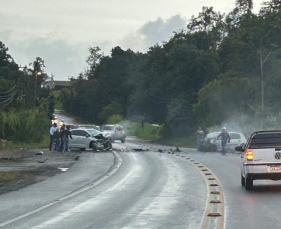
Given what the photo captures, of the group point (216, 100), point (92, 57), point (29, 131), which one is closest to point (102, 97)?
point (92, 57)

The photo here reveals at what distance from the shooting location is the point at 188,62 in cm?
8275

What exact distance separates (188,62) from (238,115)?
815 inches

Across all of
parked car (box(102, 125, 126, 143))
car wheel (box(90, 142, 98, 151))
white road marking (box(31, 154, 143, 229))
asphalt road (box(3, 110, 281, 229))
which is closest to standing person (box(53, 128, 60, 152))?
car wheel (box(90, 142, 98, 151))

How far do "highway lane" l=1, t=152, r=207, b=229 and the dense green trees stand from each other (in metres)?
36.9

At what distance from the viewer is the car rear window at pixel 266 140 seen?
1850 cm

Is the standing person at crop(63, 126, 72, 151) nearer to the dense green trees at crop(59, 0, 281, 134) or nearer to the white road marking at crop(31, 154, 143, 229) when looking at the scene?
the white road marking at crop(31, 154, 143, 229)

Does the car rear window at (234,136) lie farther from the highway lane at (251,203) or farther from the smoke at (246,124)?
the highway lane at (251,203)

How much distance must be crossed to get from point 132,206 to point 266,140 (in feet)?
19.6

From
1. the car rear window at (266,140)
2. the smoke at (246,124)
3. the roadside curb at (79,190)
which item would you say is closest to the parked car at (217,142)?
the smoke at (246,124)

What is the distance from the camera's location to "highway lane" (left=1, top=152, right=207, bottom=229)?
1165 centimetres

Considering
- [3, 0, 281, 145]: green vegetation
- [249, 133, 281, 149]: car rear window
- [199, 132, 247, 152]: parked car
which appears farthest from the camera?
[3, 0, 281, 145]: green vegetation

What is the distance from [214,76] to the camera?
8469cm

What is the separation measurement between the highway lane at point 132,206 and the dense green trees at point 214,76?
3692cm

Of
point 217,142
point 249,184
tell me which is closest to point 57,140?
point 217,142
